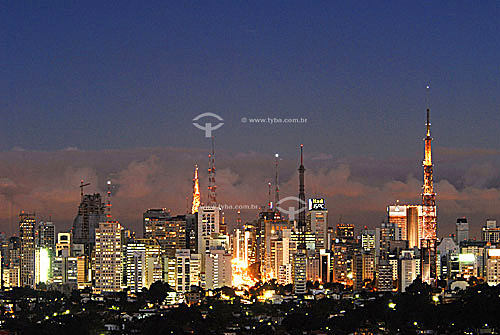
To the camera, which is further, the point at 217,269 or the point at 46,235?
the point at 46,235

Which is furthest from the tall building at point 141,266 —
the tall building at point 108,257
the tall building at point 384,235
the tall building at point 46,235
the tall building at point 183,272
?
the tall building at point 384,235

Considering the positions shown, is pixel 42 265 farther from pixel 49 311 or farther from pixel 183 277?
pixel 49 311

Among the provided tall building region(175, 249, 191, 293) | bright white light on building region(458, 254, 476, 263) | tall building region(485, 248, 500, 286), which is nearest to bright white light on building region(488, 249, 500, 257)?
tall building region(485, 248, 500, 286)

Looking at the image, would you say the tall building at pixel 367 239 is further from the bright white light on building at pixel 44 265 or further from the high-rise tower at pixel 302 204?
the bright white light on building at pixel 44 265

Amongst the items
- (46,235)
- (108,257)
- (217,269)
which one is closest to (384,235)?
(217,269)

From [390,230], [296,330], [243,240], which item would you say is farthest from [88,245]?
[296,330]

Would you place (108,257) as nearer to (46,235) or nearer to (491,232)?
(46,235)

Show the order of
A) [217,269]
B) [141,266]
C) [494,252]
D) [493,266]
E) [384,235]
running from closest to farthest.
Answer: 1. [217,269]
2. [141,266]
3. [493,266]
4. [494,252]
5. [384,235]
